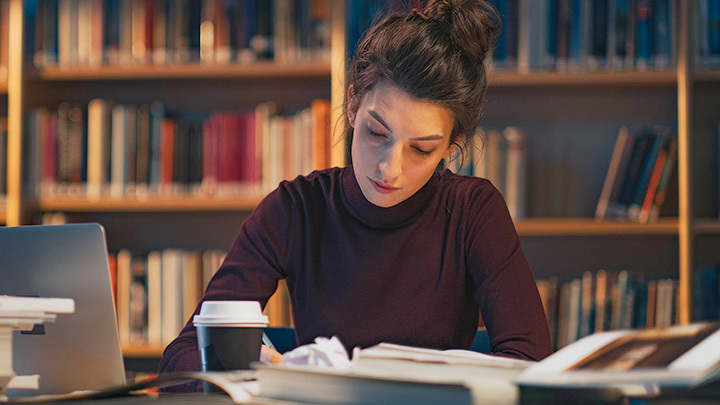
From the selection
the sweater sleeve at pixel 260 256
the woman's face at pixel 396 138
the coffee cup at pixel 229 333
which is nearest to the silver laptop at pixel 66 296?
the coffee cup at pixel 229 333

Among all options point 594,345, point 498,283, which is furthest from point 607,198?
point 594,345

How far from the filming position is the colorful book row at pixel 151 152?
A: 240 centimetres

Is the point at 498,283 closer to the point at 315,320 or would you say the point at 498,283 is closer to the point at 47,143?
the point at 315,320

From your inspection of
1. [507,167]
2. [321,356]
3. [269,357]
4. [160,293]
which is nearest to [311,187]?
[269,357]

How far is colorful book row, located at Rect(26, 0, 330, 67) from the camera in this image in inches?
94.4

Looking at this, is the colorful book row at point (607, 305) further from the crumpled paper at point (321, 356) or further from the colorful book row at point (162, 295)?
the crumpled paper at point (321, 356)

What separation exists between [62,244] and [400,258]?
0.60 meters

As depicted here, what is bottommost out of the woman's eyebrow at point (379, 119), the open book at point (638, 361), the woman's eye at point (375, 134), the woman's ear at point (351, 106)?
the open book at point (638, 361)

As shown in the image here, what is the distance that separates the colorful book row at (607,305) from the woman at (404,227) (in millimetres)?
1080

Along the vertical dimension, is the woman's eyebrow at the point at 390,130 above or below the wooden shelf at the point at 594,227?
above

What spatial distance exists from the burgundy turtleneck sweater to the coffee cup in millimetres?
427

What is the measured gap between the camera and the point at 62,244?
2.75ft

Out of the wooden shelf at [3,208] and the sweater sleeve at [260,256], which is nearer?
the sweater sleeve at [260,256]

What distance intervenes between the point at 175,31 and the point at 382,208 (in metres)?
1.46
